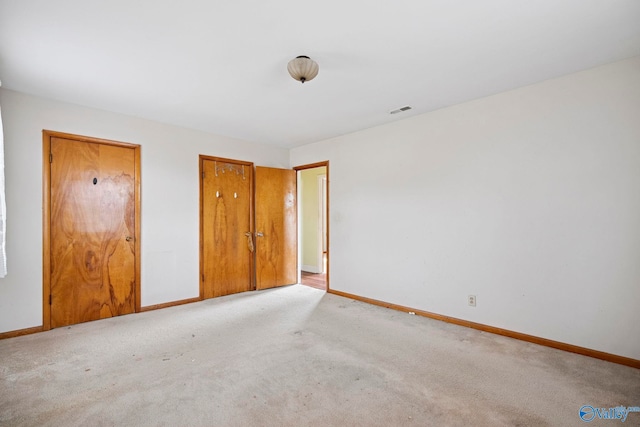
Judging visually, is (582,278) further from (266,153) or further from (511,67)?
(266,153)

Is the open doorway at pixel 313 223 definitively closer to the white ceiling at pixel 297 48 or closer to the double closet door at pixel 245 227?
the double closet door at pixel 245 227

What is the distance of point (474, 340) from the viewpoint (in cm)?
271

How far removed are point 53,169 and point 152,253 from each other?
131cm

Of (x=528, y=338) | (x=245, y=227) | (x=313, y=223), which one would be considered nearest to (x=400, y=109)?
(x=528, y=338)

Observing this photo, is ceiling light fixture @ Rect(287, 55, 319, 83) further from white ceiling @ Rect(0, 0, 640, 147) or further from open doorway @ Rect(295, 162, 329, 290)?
open doorway @ Rect(295, 162, 329, 290)

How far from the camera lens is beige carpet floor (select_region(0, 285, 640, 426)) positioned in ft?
5.59

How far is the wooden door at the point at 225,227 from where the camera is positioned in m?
4.11

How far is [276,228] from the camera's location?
4812 mm

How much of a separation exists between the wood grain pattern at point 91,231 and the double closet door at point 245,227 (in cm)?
88


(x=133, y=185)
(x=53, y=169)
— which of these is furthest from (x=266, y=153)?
(x=53, y=169)

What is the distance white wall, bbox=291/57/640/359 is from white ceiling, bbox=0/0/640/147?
0.31 meters

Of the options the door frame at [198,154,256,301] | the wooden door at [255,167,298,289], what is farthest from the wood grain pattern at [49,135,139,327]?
the wooden door at [255,167,298,289]

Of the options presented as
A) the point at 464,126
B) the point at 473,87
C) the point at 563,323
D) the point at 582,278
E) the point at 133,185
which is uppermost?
the point at 473,87

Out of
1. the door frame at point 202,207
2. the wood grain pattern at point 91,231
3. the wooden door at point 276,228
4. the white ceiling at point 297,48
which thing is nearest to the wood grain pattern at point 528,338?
the wooden door at point 276,228
